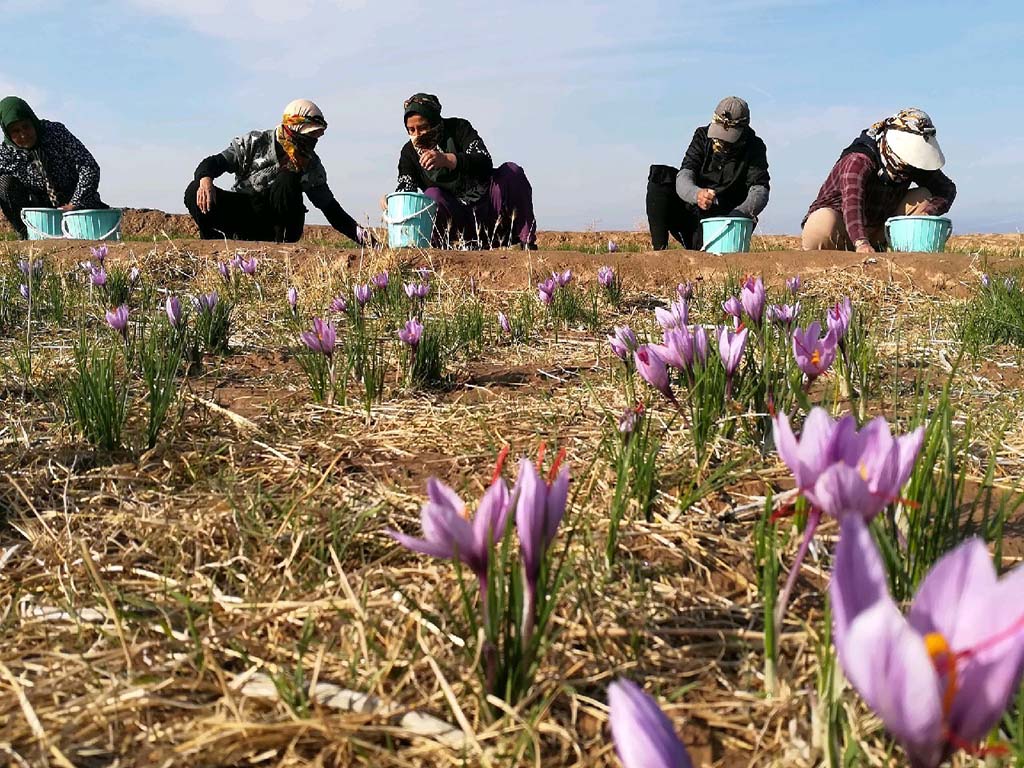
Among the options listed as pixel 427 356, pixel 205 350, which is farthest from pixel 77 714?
pixel 205 350

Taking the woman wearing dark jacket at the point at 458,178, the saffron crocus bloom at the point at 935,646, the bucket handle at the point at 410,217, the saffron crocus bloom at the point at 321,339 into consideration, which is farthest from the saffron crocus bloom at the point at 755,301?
the woman wearing dark jacket at the point at 458,178

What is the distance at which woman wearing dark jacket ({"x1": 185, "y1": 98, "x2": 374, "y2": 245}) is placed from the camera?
701cm

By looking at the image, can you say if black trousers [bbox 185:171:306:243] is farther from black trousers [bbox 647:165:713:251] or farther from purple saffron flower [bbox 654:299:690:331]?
purple saffron flower [bbox 654:299:690:331]

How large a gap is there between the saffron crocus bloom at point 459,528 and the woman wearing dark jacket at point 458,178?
5720 millimetres

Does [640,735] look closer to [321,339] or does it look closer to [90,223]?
[321,339]

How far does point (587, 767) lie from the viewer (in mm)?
875

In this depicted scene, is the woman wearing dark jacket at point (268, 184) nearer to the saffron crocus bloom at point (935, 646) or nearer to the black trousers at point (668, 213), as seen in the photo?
the black trousers at point (668, 213)

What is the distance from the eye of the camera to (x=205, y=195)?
274 inches

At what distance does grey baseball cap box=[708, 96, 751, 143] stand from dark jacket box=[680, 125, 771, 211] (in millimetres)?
152

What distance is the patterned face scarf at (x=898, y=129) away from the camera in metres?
6.49

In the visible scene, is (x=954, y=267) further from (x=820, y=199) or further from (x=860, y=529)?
(x=860, y=529)

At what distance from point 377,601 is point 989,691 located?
2.73 ft

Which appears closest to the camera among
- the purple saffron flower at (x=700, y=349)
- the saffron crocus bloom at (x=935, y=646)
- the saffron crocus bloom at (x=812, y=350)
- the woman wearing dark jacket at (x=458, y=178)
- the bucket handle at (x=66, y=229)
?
the saffron crocus bloom at (x=935, y=646)

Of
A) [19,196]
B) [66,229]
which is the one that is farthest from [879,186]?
[19,196]
